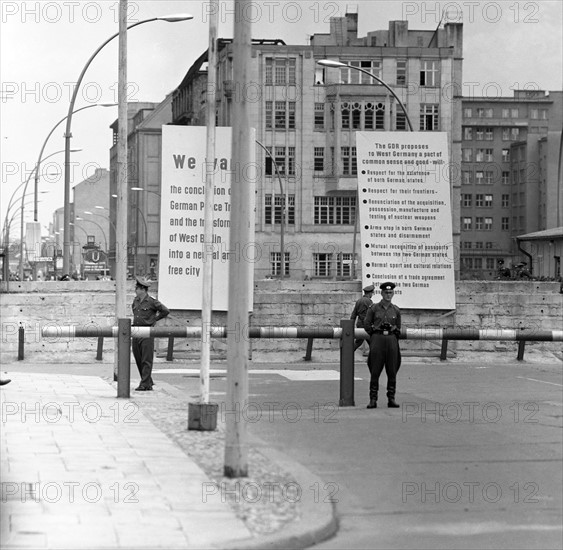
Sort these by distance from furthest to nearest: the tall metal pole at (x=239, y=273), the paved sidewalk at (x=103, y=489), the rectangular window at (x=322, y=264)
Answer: the rectangular window at (x=322, y=264), the tall metal pole at (x=239, y=273), the paved sidewalk at (x=103, y=489)

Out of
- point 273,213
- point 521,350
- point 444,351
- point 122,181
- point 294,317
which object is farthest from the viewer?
point 273,213

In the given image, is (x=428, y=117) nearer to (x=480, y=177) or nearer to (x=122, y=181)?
(x=480, y=177)

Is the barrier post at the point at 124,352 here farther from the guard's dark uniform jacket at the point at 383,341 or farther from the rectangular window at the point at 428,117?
the rectangular window at the point at 428,117

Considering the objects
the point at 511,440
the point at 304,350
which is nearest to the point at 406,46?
the point at 304,350

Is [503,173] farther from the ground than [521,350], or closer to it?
farther from the ground

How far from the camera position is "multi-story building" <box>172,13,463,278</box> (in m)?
89.5

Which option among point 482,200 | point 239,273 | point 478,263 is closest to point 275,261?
point 478,263

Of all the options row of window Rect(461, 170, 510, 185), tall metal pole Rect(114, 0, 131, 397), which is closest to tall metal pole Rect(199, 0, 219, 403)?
tall metal pole Rect(114, 0, 131, 397)

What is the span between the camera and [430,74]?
3600 inches

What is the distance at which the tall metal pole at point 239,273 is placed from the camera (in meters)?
9.84

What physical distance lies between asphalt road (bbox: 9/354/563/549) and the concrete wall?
5.89 metres

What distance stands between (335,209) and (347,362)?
74.8 meters

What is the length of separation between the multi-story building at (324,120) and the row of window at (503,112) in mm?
73726

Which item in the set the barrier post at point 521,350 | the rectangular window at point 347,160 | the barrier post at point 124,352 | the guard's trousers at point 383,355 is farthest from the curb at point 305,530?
the rectangular window at point 347,160
